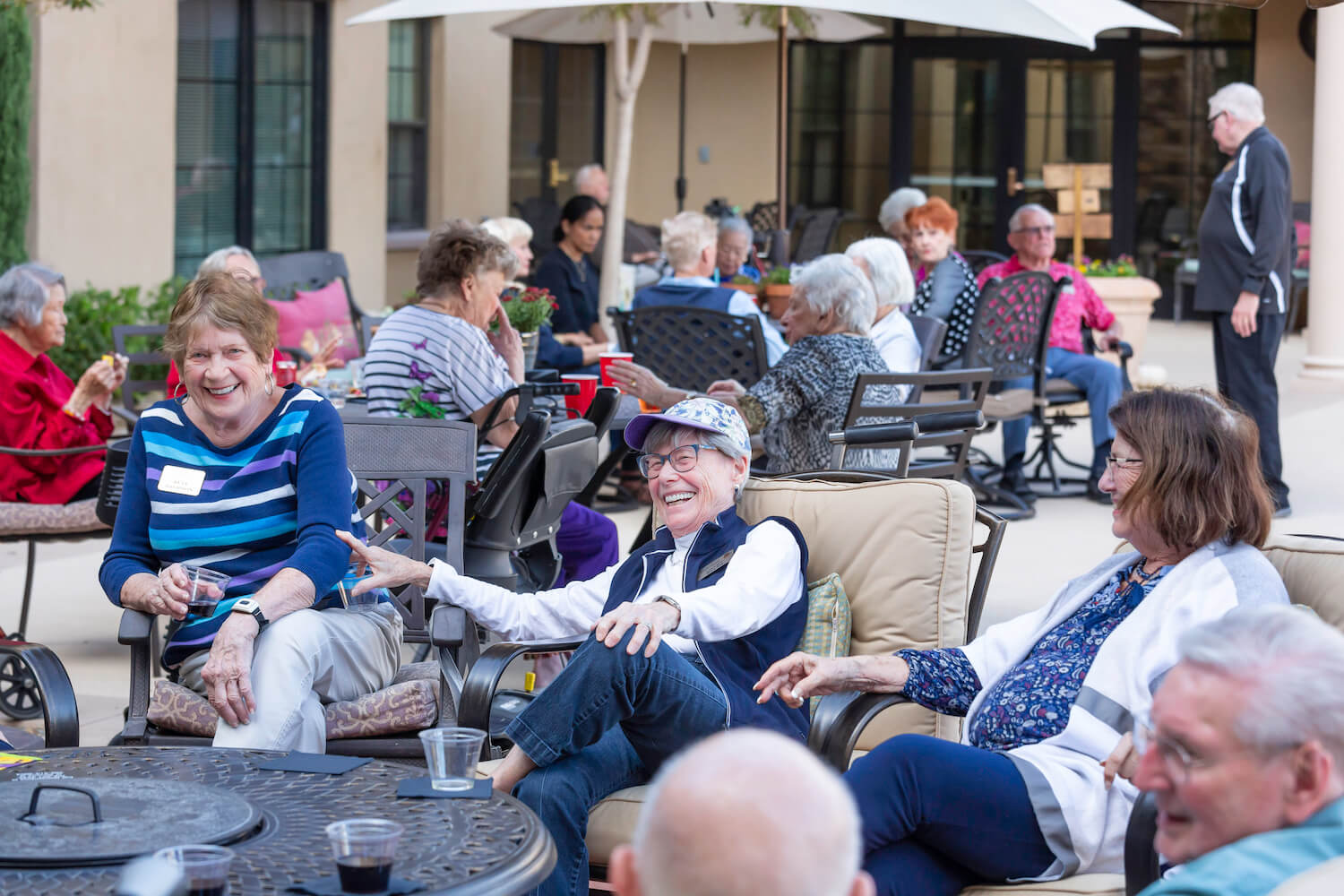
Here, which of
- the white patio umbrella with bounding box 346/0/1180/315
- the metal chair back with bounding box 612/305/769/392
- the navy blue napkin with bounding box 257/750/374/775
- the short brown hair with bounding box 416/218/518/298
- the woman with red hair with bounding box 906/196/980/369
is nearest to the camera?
the navy blue napkin with bounding box 257/750/374/775

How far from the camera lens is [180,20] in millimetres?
11156

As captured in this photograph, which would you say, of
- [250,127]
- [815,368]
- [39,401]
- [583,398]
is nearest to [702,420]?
[815,368]

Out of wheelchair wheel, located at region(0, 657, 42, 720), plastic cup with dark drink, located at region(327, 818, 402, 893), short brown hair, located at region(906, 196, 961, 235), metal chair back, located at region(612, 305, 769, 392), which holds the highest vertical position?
short brown hair, located at region(906, 196, 961, 235)

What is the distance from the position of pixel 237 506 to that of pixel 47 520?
6.86 ft

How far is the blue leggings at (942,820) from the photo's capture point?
8.89ft

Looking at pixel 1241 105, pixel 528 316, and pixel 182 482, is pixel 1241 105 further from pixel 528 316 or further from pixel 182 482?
pixel 182 482

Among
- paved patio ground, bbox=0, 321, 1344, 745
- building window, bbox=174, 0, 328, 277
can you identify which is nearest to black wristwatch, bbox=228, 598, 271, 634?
paved patio ground, bbox=0, 321, 1344, 745

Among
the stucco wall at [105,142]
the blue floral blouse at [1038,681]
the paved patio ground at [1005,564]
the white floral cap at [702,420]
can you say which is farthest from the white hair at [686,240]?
the blue floral blouse at [1038,681]

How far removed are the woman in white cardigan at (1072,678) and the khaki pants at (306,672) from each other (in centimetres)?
87

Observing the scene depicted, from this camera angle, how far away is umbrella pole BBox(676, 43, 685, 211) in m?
18.1

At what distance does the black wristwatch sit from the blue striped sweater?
144 millimetres

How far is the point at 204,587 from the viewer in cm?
331

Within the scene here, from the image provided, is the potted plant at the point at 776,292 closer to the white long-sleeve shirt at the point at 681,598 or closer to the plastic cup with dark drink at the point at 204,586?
the white long-sleeve shirt at the point at 681,598

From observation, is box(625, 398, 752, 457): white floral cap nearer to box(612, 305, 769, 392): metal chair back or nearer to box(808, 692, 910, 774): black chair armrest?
box(808, 692, 910, 774): black chair armrest
